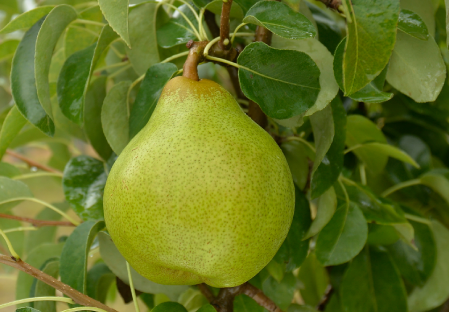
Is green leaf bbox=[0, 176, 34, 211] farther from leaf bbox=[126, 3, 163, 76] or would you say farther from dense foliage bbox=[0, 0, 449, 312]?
leaf bbox=[126, 3, 163, 76]

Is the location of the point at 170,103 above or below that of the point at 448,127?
above

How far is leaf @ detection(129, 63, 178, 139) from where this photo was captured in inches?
18.6

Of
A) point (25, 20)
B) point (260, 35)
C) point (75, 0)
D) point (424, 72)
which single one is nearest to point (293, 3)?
point (260, 35)

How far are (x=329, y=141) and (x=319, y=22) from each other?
0.23 metres

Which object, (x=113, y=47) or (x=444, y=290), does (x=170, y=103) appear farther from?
(x=444, y=290)

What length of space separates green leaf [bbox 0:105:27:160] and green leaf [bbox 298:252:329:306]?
0.60 metres

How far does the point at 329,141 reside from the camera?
457 millimetres

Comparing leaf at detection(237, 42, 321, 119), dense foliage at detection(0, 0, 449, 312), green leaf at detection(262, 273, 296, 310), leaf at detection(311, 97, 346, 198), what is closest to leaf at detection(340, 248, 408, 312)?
dense foliage at detection(0, 0, 449, 312)

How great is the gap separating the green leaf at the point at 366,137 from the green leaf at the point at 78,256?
403mm

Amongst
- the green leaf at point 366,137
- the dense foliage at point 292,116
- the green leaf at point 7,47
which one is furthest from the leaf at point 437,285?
the green leaf at point 7,47

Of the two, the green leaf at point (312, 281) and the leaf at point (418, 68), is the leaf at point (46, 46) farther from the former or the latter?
the green leaf at point (312, 281)

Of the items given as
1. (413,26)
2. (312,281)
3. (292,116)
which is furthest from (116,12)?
(312,281)

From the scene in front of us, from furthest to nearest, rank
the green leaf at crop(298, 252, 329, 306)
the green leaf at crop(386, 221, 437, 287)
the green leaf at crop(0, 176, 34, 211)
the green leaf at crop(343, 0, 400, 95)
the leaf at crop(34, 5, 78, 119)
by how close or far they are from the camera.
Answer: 1. the green leaf at crop(298, 252, 329, 306)
2. the green leaf at crop(386, 221, 437, 287)
3. the green leaf at crop(0, 176, 34, 211)
4. the leaf at crop(34, 5, 78, 119)
5. the green leaf at crop(343, 0, 400, 95)

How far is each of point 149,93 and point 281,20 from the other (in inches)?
6.7
